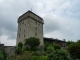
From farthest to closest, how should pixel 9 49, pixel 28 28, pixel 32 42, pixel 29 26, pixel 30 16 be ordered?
pixel 30 16 → pixel 29 26 → pixel 28 28 → pixel 9 49 → pixel 32 42

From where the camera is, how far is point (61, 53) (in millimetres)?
22578

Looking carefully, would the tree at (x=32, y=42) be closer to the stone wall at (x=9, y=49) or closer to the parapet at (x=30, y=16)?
the stone wall at (x=9, y=49)

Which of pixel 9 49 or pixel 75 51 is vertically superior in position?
pixel 9 49

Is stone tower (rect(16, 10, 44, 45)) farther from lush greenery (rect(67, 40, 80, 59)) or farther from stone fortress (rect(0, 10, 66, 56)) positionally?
lush greenery (rect(67, 40, 80, 59))

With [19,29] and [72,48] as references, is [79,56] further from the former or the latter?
[19,29]

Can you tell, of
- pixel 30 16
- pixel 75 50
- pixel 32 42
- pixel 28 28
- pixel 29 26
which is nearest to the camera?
pixel 75 50

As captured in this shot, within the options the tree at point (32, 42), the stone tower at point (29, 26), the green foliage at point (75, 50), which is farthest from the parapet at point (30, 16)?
the green foliage at point (75, 50)

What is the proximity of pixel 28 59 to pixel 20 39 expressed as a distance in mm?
23145

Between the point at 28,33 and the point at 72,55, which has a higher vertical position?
the point at 28,33

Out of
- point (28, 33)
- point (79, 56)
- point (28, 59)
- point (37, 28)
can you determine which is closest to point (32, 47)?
point (28, 33)

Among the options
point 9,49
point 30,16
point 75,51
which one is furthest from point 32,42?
point 75,51

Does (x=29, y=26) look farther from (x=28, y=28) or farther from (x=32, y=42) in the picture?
(x=32, y=42)

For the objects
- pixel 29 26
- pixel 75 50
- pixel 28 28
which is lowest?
pixel 75 50

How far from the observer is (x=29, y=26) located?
47156mm
